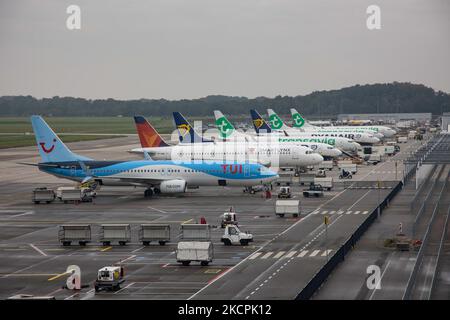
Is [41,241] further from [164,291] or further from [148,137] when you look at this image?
[148,137]

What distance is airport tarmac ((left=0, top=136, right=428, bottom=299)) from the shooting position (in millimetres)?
53375

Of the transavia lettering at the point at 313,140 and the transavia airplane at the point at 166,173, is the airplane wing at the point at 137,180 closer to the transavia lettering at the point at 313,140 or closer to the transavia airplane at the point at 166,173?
the transavia airplane at the point at 166,173

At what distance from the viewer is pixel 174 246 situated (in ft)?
230

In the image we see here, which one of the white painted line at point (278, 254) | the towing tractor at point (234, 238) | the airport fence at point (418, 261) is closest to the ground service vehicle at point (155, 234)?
the towing tractor at point (234, 238)

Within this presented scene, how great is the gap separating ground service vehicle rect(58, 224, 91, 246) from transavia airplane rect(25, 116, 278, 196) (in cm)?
3404

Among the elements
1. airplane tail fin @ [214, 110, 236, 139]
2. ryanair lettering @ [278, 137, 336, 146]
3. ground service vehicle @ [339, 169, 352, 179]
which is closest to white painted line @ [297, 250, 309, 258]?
ground service vehicle @ [339, 169, 352, 179]

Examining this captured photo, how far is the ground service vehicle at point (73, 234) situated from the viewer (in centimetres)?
7088

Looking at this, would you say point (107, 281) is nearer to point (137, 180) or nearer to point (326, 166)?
point (137, 180)

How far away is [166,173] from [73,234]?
36.3 metres

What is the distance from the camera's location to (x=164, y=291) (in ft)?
171

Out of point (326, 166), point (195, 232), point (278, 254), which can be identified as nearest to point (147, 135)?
point (326, 166)

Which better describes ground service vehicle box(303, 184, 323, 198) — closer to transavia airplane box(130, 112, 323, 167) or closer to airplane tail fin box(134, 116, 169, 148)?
transavia airplane box(130, 112, 323, 167)
